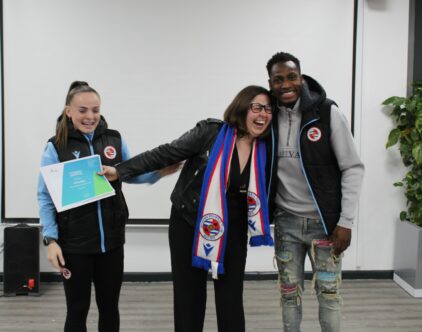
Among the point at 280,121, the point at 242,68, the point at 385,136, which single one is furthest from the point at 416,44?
the point at 280,121

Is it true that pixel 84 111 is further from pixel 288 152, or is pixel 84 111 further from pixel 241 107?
pixel 288 152

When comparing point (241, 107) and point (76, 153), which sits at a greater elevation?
point (241, 107)

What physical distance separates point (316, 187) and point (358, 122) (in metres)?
1.95

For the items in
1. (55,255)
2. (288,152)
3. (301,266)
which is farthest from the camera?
(301,266)

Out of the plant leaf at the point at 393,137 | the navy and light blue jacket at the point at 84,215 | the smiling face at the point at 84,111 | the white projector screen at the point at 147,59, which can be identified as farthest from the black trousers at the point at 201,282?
the plant leaf at the point at 393,137

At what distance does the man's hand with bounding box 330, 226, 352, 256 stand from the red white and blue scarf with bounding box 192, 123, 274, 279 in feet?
1.01

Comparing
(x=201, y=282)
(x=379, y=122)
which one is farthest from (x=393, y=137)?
(x=201, y=282)

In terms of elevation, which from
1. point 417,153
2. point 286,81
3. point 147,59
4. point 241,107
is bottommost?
point 417,153

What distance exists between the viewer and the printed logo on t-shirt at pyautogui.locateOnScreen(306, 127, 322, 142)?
6.01ft

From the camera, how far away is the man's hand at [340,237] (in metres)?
1.86

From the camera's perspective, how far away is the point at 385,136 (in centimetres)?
361

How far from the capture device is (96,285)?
1.94 meters

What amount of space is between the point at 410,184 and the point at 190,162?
88.9 inches

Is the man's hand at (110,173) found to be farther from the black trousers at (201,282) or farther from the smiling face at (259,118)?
the smiling face at (259,118)
